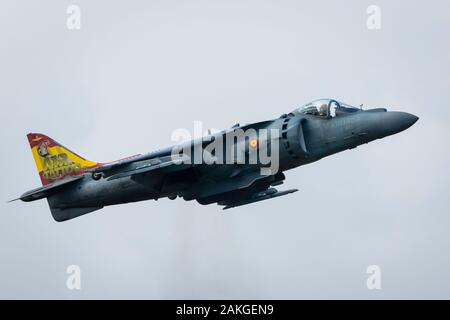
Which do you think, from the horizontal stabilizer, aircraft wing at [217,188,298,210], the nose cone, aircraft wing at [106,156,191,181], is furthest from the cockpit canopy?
the horizontal stabilizer

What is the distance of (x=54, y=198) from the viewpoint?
3488 cm

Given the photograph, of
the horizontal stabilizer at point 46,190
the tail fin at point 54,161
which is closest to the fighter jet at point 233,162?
the horizontal stabilizer at point 46,190

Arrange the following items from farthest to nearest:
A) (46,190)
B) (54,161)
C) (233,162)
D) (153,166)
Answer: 1. (54,161)
2. (46,190)
3. (153,166)
4. (233,162)

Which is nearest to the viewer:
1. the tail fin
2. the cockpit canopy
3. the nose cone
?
the nose cone

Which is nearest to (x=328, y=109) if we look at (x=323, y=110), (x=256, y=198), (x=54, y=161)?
(x=323, y=110)

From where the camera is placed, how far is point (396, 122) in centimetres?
3072

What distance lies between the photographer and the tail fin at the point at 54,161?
3575cm

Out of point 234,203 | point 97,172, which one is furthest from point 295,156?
point 97,172

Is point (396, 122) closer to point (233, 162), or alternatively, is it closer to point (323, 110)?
point (323, 110)

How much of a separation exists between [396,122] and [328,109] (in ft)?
6.83

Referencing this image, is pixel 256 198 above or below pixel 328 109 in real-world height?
below

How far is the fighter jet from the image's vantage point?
31203 millimetres

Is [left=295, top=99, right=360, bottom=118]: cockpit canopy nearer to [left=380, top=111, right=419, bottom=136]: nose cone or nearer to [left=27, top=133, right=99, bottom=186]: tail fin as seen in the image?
[left=380, top=111, right=419, bottom=136]: nose cone

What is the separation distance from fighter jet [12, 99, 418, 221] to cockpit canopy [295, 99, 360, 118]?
0.03 m
